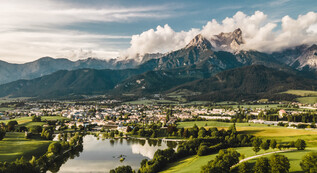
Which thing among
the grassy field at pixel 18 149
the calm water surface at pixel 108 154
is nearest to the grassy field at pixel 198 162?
the calm water surface at pixel 108 154

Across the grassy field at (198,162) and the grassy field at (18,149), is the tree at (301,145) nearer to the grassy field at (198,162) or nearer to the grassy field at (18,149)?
the grassy field at (198,162)

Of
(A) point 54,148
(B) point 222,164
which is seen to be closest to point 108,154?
(A) point 54,148

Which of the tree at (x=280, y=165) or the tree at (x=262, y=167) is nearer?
the tree at (x=280, y=165)

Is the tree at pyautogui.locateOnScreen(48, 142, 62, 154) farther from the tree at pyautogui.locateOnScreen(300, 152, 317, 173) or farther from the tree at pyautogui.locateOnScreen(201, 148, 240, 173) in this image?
the tree at pyautogui.locateOnScreen(300, 152, 317, 173)

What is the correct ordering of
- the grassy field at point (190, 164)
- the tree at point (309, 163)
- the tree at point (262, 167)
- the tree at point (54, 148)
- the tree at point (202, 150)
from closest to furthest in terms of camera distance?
the tree at point (309, 163)
the tree at point (262, 167)
the grassy field at point (190, 164)
the tree at point (202, 150)
the tree at point (54, 148)

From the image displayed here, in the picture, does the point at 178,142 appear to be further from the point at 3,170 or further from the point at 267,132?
the point at 3,170

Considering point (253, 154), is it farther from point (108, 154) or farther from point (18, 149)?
point (18, 149)

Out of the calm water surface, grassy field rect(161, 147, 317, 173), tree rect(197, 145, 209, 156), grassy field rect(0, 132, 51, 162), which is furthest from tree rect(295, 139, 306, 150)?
grassy field rect(0, 132, 51, 162)
